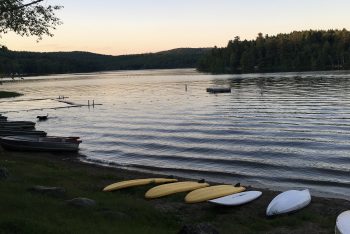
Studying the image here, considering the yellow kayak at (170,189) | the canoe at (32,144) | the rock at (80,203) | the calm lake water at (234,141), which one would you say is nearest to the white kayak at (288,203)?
the yellow kayak at (170,189)

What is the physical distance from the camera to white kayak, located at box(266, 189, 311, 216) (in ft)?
62.5

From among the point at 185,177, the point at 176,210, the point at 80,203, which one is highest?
the point at 80,203

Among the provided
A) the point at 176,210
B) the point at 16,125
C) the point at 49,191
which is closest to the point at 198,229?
the point at 176,210

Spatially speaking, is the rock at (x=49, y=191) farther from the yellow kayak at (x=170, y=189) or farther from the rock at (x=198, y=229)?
the rock at (x=198, y=229)

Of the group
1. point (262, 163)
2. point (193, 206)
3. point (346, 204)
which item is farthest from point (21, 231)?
point (262, 163)

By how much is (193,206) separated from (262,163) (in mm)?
14577

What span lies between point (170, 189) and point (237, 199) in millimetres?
3743

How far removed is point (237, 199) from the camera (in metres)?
20.2

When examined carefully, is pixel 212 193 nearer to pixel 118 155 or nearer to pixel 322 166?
pixel 322 166

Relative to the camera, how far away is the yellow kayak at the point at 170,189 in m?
21.7

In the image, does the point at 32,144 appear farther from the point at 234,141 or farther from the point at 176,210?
the point at 176,210

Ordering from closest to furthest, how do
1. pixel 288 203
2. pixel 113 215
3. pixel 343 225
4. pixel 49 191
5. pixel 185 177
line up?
pixel 343 225 < pixel 113 215 < pixel 49 191 < pixel 288 203 < pixel 185 177

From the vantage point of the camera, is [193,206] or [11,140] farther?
[11,140]

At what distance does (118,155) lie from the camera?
3969 cm
